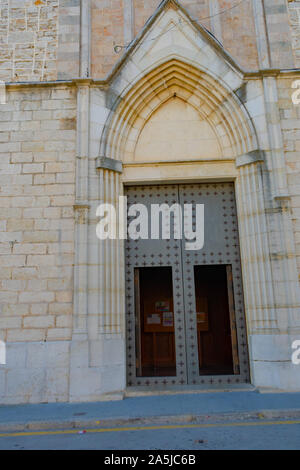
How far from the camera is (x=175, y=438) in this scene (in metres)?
3.89

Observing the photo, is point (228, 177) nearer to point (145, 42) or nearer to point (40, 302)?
point (145, 42)

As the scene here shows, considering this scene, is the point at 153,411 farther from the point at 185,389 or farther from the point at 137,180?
the point at 137,180

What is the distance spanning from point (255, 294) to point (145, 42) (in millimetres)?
5629

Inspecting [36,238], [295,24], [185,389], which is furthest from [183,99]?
[185,389]

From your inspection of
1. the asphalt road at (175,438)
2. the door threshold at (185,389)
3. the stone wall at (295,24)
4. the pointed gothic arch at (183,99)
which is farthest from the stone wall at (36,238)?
the stone wall at (295,24)

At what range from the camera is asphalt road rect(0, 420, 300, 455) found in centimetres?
363

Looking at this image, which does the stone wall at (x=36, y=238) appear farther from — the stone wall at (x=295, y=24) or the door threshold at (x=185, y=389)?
the stone wall at (x=295, y=24)

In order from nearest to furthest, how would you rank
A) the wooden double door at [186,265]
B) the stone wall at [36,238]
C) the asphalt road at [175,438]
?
the asphalt road at [175,438], the stone wall at [36,238], the wooden double door at [186,265]

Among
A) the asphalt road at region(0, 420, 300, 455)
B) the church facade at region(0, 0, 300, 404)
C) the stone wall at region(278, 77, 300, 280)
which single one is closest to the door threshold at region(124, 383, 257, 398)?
the church facade at region(0, 0, 300, 404)

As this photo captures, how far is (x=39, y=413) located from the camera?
5.14 meters

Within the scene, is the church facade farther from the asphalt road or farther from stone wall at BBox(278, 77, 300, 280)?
the asphalt road

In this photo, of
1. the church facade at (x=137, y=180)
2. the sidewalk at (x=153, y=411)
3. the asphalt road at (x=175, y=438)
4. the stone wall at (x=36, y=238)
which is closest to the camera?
the asphalt road at (x=175, y=438)

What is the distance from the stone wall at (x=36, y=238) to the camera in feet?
20.0

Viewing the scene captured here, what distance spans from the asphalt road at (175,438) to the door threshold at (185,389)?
1768 mm
